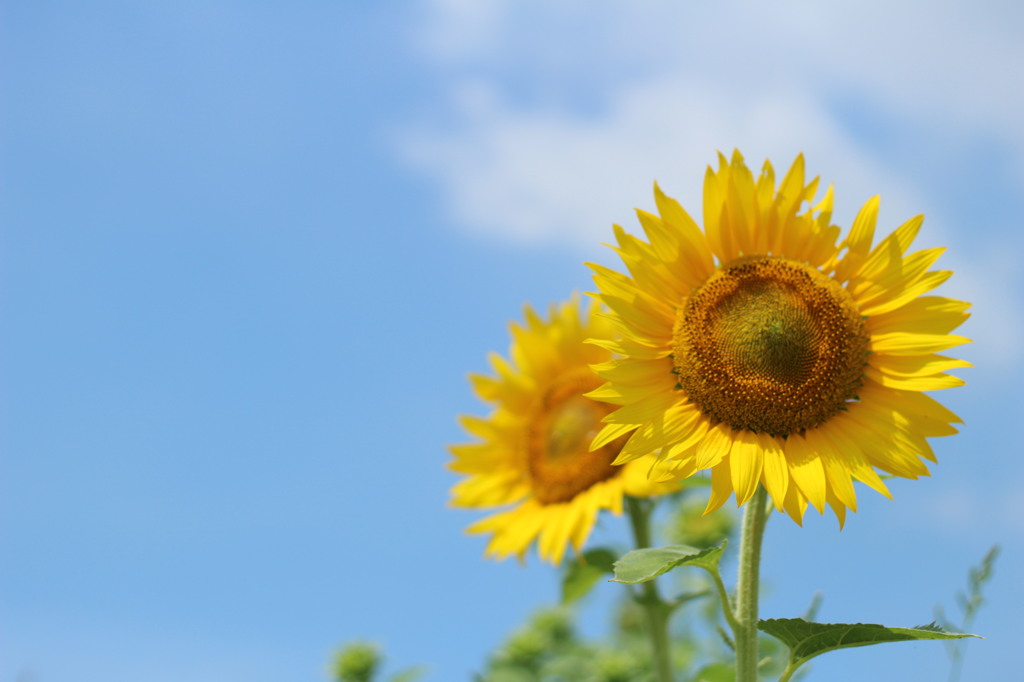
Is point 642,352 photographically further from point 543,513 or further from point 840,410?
point 543,513

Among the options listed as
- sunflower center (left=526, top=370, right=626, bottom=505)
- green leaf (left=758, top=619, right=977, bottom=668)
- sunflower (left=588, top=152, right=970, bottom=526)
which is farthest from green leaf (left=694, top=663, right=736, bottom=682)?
sunflower center (left=526, top=370, right=626, bottom=505)

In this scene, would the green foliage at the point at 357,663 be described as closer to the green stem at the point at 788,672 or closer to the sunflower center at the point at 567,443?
the sunflower center at the point at 567,443

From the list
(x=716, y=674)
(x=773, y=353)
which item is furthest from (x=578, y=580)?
(x=773, y=353)

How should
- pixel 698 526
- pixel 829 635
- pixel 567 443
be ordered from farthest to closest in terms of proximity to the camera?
pixel 698 526 < pixel 567 443 < pixel 829 635

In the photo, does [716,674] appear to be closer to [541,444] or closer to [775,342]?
[775,342]

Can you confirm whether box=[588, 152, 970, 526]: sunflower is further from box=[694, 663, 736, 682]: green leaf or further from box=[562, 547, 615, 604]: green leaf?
box=[562, 547, 615, 604]: green leaf

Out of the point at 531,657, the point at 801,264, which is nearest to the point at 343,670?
the point at 531,657
